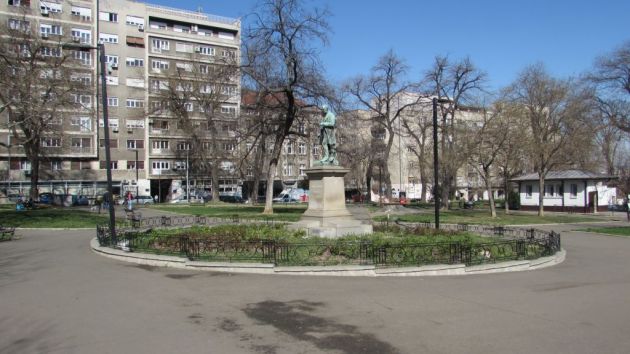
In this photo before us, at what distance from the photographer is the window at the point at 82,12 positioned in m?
64.3

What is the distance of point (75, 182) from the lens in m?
65.7

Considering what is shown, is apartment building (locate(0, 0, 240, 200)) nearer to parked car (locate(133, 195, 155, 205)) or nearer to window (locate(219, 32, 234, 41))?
window (locate(219, 32, 234, 41))

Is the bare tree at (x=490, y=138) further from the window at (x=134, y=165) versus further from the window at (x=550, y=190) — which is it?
the window at (x=134, y=165)

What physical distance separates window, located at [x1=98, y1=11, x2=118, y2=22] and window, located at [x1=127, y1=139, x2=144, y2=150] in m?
15.8

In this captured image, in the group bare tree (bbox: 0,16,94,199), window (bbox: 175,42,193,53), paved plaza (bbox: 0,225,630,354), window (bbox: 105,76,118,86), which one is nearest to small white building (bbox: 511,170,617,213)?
paved plaza (bbox: 0,225,630,354)

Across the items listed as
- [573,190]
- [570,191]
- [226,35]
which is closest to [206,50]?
[226,35]

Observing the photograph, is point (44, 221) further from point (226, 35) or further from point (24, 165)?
point (226, 35)

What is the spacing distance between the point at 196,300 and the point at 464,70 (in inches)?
1661

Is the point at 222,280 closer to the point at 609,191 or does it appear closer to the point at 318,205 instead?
the point at 318,205

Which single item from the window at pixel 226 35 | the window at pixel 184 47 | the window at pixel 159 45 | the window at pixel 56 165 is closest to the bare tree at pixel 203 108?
the window at pixel 159 45

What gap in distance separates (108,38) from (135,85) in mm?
6666

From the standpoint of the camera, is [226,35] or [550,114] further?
[226,35]

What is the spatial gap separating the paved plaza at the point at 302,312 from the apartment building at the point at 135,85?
51507 mm

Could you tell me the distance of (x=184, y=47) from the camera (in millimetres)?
72812
